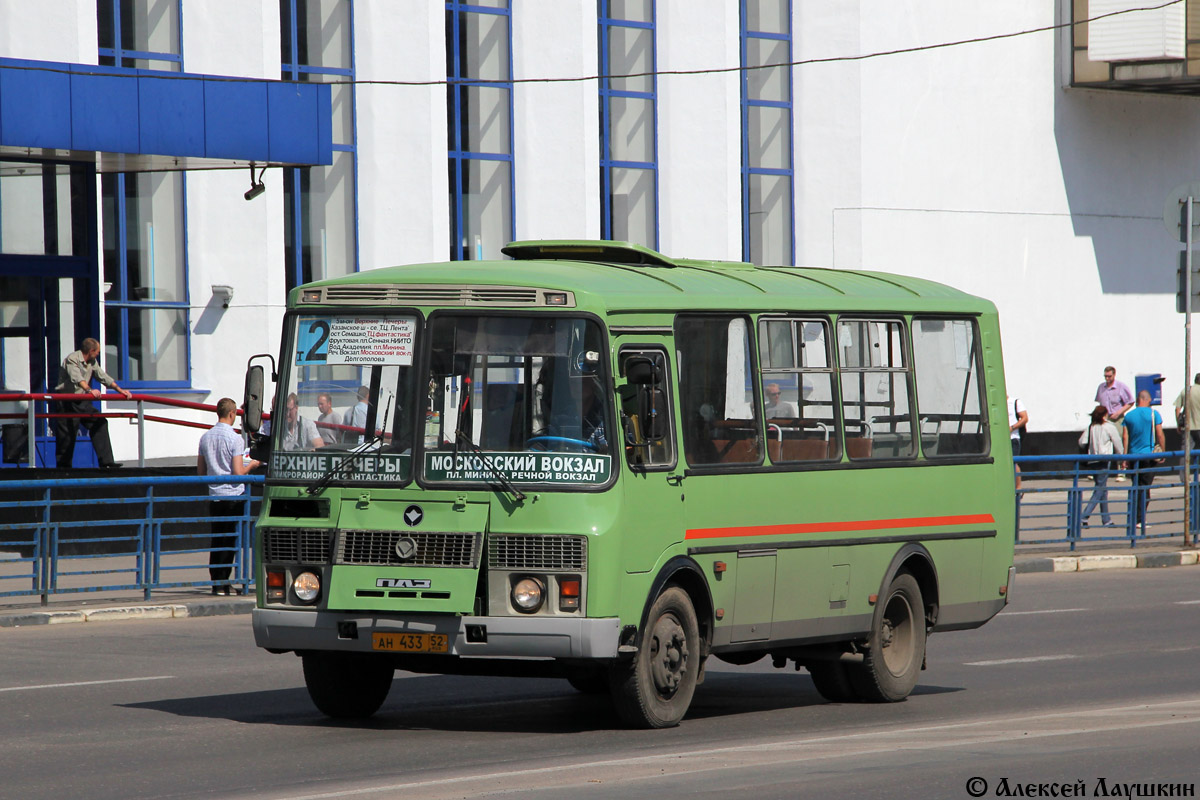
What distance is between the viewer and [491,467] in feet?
32.9

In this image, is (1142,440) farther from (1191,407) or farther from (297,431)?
(297,431)

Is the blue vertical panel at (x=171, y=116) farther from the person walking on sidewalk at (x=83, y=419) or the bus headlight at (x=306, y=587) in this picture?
the bus headlight at (x=306, y=587)

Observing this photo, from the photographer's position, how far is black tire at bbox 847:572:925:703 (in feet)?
38.5

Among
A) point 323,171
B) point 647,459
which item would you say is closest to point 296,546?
point 647,459

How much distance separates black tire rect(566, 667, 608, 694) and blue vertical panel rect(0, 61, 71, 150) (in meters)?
13.2

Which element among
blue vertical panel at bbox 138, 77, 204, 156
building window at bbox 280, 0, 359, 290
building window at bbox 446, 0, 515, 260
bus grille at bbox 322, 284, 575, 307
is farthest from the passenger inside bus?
building window at bbox 446, 0, 515, 260

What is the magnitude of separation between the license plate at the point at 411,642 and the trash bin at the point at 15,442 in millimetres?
14473

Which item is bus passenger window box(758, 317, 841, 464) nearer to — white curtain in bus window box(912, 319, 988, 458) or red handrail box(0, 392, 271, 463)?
white curtain in bus window box(912, 319, 988, 458)

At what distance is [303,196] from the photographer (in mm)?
30750

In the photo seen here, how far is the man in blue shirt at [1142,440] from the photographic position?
2427 cm

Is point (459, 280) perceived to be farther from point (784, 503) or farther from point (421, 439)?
point (784, 503)

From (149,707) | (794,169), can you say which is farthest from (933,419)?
(794,169)

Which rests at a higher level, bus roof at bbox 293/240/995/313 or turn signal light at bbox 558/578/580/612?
bus roof at bbox 293/240/995/313

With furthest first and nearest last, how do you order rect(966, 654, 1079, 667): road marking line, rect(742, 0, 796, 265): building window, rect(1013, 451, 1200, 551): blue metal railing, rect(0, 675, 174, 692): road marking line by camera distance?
rect(742, 0, 796, 265): building window
rect(1013, 451, 1200, 551): blue metal railing
rect(966, 654, 1079, 667): road marking line
rect(0, 675, 174, 692): road marking line
